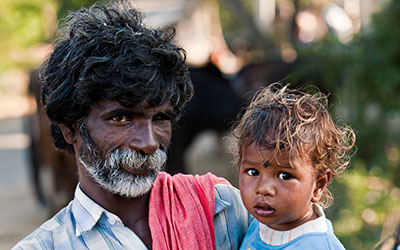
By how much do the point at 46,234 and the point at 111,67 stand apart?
0.56 metres

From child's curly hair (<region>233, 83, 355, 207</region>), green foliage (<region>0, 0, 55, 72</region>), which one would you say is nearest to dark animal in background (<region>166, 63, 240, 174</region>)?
child's curly hair (<region>233, 83, 355, 207</region>)

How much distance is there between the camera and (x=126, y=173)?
6.82ft

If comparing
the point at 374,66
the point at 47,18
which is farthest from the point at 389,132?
the point at 47,18

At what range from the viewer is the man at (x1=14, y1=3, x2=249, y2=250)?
2053 mm

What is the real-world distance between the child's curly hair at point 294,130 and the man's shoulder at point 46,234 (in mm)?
605

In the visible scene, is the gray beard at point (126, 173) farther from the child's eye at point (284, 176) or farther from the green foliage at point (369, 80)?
the green foliage at point (369, 80)

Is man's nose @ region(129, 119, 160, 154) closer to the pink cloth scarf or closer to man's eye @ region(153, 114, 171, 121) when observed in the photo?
man's eye @ region(153, 114, 171, 121)

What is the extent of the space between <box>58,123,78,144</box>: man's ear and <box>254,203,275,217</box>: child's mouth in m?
0.71

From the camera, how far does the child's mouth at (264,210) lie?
194 cm

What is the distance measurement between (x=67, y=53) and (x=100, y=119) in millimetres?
245

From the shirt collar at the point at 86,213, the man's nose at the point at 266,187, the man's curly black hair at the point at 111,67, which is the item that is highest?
the man's curly black hair at the point at 111,67

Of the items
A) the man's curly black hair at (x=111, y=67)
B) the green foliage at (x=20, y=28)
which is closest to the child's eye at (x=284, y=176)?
the man's curly black hair at (x=111, y=67)

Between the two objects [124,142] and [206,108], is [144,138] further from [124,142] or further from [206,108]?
[206,108]

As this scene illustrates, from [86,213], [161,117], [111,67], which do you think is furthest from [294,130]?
[86,213]
